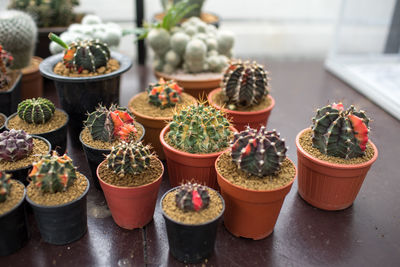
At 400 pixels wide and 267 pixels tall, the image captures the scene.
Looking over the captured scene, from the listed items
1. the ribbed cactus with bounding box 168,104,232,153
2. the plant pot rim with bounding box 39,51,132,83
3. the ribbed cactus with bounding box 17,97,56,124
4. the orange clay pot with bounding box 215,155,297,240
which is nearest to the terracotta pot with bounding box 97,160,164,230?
the ribbed cactus with bounding box 168,104,232,153

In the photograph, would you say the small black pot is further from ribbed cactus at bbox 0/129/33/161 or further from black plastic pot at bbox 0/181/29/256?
black plastic pot at bbox 0/181/29/256

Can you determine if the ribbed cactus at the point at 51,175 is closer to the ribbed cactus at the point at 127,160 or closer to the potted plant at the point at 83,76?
the ribbed cactus at the point at 127,160

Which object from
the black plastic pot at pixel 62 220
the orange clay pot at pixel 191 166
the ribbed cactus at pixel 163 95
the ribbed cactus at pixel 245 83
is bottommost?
the black plastic pot at pixel 62 220

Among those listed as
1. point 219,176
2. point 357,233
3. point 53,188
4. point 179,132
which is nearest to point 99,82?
point 179,132

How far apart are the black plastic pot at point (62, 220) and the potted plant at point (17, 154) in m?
0.26

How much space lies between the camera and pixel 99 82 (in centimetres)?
304

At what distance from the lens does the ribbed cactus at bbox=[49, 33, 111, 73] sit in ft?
9.96

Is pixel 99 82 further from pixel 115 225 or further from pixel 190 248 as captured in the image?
pixel 190 248

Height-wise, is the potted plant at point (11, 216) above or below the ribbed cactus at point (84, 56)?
below

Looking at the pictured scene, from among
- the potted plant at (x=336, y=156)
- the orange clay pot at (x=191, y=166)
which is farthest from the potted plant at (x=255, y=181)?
the potted plant at (x=336, y=156)

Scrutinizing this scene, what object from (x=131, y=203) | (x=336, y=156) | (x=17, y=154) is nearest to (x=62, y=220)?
(x=131, y=203)

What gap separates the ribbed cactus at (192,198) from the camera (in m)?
2.12

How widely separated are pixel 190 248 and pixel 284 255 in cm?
56

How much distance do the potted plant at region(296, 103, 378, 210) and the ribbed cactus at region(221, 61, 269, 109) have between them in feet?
1.96
